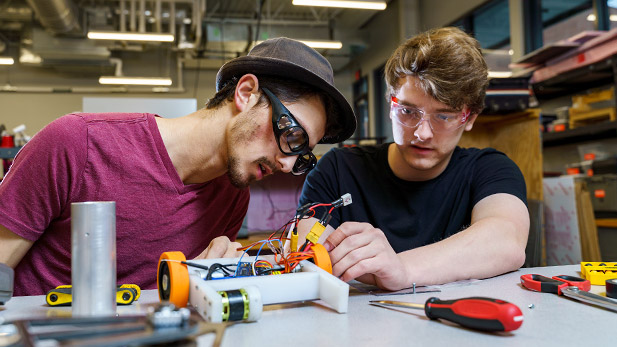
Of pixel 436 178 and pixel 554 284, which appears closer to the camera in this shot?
pixel 554 284

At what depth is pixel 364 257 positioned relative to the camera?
33.9 inches

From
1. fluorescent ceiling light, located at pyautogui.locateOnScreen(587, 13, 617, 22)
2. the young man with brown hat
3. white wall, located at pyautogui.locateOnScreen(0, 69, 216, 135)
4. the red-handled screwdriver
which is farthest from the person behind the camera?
white wall, located at pyautogui.locateOnScreen(0, 69, 216, 135)

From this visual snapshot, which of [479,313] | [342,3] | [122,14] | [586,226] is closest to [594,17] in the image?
[586,226]

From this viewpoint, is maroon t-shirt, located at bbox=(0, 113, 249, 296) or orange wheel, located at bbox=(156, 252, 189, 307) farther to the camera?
maroon t-shirt, located at bbox=(0, 113, 249, 296)

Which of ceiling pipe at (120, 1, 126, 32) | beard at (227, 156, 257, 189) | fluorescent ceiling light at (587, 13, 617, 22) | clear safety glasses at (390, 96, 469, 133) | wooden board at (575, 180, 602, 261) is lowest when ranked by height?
wooden board at (575, 180, 602, 261)

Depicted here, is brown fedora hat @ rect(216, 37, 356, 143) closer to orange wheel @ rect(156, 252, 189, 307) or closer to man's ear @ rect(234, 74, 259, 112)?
man's ear @ rect(234, 74, 259, 112)

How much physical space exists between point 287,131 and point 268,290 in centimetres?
47

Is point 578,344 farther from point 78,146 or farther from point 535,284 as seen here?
point 78,146

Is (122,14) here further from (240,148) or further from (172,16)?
(240,148)

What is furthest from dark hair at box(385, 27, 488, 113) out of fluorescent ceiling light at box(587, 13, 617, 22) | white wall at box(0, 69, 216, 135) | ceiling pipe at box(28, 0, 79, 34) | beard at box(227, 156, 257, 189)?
white wall at box(0, 69, 216, 135)

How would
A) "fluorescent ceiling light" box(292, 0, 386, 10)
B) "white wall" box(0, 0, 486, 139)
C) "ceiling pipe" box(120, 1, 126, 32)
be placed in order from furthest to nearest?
1. "white wall" box(0, 0, 486, 139)
2. "ceiling pipe" box(120, 1, 126, 32)
3. "fluorescent ceiling light" box(292, 0, 386, 10)

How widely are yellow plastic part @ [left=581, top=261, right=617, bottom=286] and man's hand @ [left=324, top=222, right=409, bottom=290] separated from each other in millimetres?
398

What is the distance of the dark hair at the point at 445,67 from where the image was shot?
1338mm

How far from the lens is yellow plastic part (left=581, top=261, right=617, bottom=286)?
95 cm
